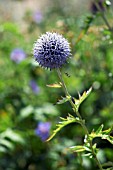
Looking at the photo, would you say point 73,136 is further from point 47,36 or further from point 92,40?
point 47,36

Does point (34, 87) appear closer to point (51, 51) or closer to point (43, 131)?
point (43, 131)

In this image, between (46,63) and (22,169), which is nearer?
(46,63)

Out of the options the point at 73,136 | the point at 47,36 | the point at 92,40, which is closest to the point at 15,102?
the point at 73,136

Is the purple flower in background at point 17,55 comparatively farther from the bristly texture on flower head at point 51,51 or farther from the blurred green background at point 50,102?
the bristly texture on flower head at point 51,51

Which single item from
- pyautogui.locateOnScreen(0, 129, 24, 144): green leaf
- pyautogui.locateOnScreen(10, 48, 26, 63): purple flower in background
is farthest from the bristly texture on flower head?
pyautogui.locateOnScreen(10, 48, 26, 63): purple flower in background

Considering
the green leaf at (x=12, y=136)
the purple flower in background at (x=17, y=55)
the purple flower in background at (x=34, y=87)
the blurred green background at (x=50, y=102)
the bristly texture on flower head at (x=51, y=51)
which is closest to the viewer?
the bristly texture on flower head at (x=51, y=51)

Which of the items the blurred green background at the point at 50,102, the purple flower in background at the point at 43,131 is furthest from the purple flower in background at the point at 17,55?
the purple flower in background at the point at 43,131
